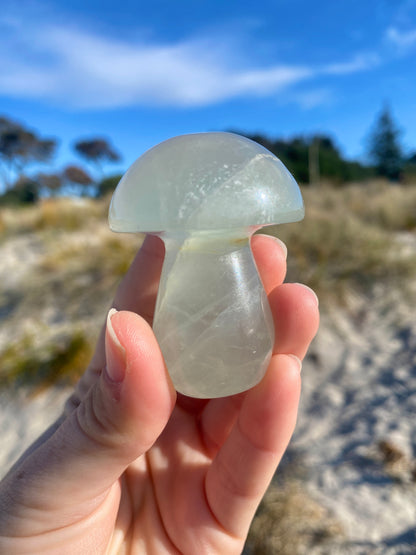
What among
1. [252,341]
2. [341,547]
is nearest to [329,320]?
[341,547]

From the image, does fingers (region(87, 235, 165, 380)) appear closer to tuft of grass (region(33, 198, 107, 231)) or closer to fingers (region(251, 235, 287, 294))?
fingers (region(251, 235, 287, 294))

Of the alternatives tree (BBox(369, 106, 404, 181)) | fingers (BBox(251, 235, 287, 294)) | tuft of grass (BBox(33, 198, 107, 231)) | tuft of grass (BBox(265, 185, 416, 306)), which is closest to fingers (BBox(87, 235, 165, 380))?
fingers (BBox(251, 235, 287, 294))

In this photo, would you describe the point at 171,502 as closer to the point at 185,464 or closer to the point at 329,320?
the point at 185,464

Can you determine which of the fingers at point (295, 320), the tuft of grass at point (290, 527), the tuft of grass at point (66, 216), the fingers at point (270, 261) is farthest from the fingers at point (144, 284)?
the tuft of grass at point (66, 216)

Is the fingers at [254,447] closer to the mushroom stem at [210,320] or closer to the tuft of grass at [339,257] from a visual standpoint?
the mushroom stem at [210,320]

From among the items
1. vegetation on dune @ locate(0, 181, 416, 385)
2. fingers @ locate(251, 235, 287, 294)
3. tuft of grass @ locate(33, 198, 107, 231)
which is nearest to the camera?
fingers @ locate(251, 235, 287, 294)

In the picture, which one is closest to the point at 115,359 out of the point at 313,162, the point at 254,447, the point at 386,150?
the point at 254,447
